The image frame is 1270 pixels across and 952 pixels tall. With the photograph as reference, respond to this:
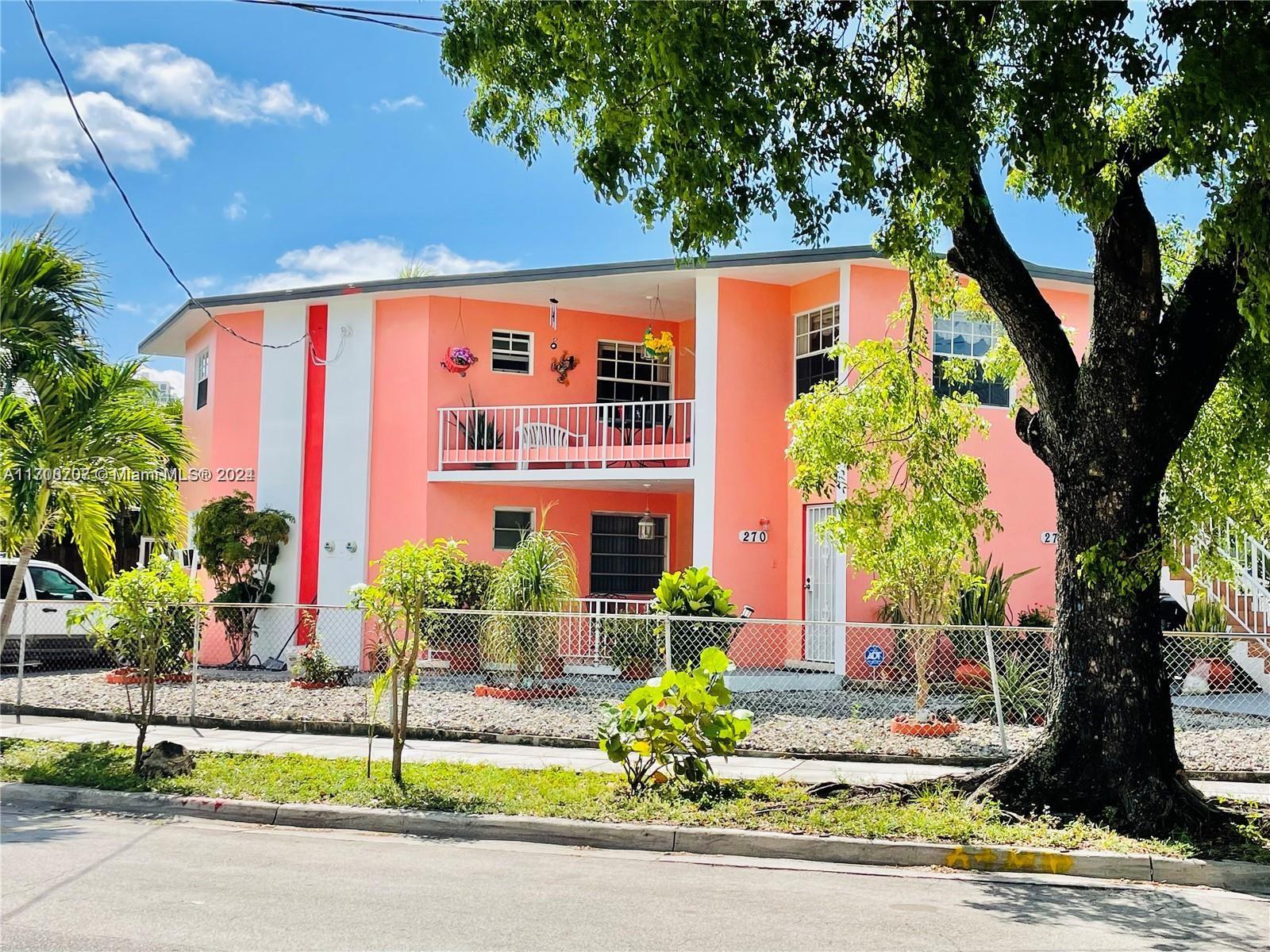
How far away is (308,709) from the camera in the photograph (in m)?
13.5

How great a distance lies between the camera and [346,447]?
1995cm

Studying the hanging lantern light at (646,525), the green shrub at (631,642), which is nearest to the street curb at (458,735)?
the green shrub at (631,642)

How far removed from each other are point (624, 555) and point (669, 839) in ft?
42.9

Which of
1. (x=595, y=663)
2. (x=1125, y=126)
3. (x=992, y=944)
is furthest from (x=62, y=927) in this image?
(x=595, y=663)

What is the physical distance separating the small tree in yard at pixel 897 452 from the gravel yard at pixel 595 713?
101 centimetres

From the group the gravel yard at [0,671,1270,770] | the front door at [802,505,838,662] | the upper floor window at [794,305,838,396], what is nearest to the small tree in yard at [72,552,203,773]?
the gravel yard at [0,671,1270,770]

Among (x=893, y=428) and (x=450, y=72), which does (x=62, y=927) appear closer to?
(x=450, y=72)

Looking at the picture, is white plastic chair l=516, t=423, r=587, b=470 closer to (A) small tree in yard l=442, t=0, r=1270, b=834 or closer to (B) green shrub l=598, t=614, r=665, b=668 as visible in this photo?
(B) green shrub l=598, t=614, r=665, b=668

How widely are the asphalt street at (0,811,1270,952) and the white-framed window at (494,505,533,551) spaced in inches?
481

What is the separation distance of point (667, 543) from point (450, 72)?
1354cm

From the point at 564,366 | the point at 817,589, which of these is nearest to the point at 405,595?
the point at 817,589

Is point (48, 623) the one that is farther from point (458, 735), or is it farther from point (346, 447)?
point (458, 735)

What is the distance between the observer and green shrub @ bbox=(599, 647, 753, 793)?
28.7 feet

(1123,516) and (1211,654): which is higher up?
(1123,516)
